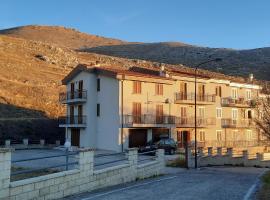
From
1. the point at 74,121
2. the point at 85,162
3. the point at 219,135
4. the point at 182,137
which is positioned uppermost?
the point at 74,121

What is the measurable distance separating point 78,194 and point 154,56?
13735 centimetres

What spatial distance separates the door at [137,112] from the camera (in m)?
47.1

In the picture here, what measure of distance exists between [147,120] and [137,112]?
1.35m

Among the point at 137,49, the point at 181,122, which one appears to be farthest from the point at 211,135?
the point at 137,49

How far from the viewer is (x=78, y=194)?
15312 mm

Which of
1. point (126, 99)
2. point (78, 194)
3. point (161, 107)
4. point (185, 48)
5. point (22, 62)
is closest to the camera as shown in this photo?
point (78, 194)

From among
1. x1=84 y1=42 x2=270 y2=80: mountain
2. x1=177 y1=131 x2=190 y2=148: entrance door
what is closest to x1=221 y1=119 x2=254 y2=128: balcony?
x1=177 y1=131 x2=190 y2=148: entrance door

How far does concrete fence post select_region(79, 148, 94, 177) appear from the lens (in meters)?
15.8

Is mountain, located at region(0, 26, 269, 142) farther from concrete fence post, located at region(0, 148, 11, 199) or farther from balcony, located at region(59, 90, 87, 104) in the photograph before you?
concrete fence post, located at region(0, 148, 11, 199)

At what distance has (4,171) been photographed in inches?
472

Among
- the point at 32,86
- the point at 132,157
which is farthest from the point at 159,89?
the point at 32,86

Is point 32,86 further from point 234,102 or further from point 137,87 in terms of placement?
point 234,102

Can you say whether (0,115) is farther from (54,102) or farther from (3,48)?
(3,48)

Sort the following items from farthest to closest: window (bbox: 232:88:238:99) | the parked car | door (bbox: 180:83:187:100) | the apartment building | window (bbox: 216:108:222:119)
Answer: window (bbox: 232:88:238:99)
window (bbox: 216:108:222:119)
door (bbox: 180:83:187:100)
the apartment building
the parked car
